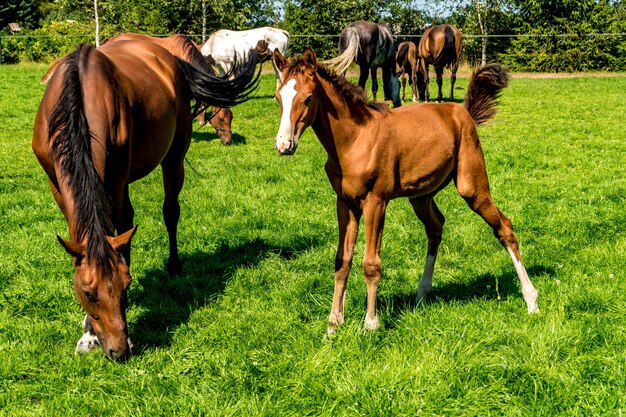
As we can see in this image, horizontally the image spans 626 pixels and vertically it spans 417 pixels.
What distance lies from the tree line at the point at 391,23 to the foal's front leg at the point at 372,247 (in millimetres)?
20649

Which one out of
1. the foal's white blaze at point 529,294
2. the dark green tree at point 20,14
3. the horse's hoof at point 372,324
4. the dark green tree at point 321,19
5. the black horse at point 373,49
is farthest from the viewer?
the dark green tree at point 20,14

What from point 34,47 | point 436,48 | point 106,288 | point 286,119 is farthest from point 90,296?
point 34,47

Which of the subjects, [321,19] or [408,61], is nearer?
[408,61]

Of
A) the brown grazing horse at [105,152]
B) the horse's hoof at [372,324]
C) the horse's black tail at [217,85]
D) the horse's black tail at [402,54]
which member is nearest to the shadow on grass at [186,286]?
the brown grazing horse at [105,152]

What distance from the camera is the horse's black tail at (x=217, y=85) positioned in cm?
542

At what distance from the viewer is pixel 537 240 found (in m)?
5.29

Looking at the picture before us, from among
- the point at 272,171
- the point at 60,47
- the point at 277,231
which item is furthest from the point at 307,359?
the point at 60,47

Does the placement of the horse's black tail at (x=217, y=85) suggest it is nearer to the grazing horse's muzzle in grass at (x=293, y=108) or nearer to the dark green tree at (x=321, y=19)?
the grazing horse's muzzle in grass at (x=293, y=108)

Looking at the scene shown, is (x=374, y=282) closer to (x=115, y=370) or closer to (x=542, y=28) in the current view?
(x=115, y=370)

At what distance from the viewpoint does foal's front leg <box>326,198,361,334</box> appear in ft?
11.9

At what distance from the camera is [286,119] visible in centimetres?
317

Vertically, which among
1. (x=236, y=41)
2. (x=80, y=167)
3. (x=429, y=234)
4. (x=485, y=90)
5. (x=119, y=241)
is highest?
(x=236, y=41)

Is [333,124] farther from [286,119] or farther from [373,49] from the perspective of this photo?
[373,49]

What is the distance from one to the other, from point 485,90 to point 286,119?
1.95 meters
